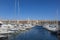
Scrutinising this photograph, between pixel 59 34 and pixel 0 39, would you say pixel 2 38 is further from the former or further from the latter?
pixel 59 34

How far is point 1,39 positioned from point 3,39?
150 millimetres

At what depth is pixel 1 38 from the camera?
7.41 metres

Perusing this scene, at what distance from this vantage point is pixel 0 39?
7.28m

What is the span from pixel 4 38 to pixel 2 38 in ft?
0.58

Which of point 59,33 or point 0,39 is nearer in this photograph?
point 0,39

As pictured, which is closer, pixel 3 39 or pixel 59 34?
pixel 3 39

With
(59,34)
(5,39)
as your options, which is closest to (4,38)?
(5,39)

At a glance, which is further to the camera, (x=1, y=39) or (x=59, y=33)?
(x=59, y=33)

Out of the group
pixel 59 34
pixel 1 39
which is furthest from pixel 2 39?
pixel 59 34

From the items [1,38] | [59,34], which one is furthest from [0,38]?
[59,34]

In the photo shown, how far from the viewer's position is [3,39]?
742 cm

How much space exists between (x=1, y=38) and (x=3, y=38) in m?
0.15

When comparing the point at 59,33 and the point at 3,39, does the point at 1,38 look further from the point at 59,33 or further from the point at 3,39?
the point at 59,33

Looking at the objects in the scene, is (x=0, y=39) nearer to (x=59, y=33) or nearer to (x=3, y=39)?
(x=3, y=39)
